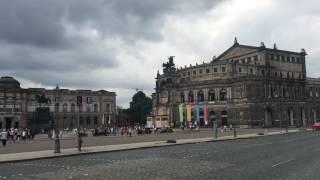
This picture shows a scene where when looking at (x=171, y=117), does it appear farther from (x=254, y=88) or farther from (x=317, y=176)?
(x=317, y=176)

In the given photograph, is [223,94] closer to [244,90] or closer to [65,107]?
[244,90]

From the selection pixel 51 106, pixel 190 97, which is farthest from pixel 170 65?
pixel 51 106

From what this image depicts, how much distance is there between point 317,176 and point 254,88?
400ft

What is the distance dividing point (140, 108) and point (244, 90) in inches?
2391

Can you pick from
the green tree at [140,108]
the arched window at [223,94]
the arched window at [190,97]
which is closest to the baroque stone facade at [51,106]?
the green tree at [140,108]

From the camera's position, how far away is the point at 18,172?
75.5 feet

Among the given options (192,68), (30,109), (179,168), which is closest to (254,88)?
(192,68)

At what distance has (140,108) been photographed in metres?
192

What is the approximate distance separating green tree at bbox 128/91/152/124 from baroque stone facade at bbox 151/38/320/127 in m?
23.4

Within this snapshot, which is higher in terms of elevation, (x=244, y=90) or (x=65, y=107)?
(x=244, y=90)

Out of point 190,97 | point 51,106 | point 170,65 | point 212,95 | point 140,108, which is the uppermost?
point 170,65

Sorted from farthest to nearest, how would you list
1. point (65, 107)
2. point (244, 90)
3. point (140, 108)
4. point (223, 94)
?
point (140, 108), point (65, 107), point (223, 94), point (244, 90)

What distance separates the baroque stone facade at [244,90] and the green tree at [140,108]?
23.4 metres

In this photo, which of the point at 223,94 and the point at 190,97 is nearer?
the point at 223,94
